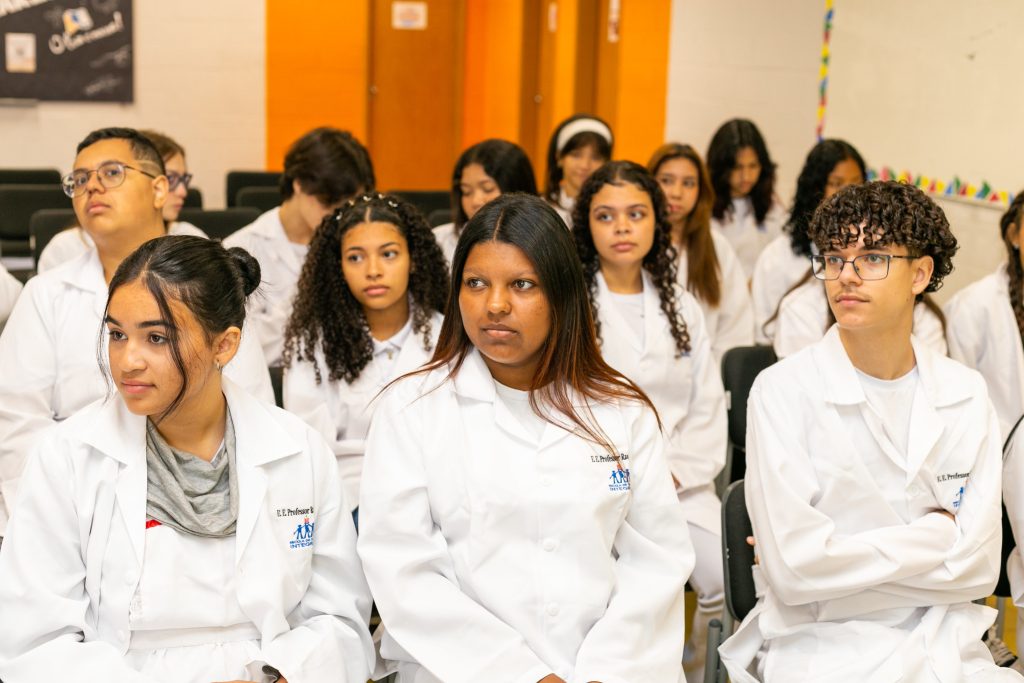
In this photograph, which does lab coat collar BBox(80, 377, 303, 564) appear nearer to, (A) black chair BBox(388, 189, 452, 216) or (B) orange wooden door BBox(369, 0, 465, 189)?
(A) black chair BBox(388, 189, 452, 216)

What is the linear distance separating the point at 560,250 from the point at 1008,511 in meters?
1.26

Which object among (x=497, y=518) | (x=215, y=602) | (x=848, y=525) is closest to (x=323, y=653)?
(x=215, y=602)

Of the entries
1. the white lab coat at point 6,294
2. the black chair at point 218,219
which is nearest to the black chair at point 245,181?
the black chair at point 218,219

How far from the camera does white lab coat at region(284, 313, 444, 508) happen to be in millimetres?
3111

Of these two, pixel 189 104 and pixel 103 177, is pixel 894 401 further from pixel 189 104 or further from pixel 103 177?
pixel 189 104

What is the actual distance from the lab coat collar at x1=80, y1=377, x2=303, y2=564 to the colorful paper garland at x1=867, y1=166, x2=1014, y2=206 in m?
2.86

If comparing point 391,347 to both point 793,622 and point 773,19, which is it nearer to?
point 793,622

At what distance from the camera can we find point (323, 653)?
6.73ft

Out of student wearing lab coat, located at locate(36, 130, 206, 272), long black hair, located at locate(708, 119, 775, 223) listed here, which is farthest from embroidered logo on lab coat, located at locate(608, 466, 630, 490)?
long black hair, located at locate(708, 119, 775, 223)

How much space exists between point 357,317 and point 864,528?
1511mm

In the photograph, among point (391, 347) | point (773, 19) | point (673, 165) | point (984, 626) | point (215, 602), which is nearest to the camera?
point (215, 602)

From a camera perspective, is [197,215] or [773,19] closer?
[197,215]

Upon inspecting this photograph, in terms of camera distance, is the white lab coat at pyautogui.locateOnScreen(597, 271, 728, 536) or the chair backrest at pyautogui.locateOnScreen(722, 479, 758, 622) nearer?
the chair backrest at pyautogui.locateOnScreen(722, 479, 758, 622)

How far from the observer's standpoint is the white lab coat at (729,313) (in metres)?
4.20
